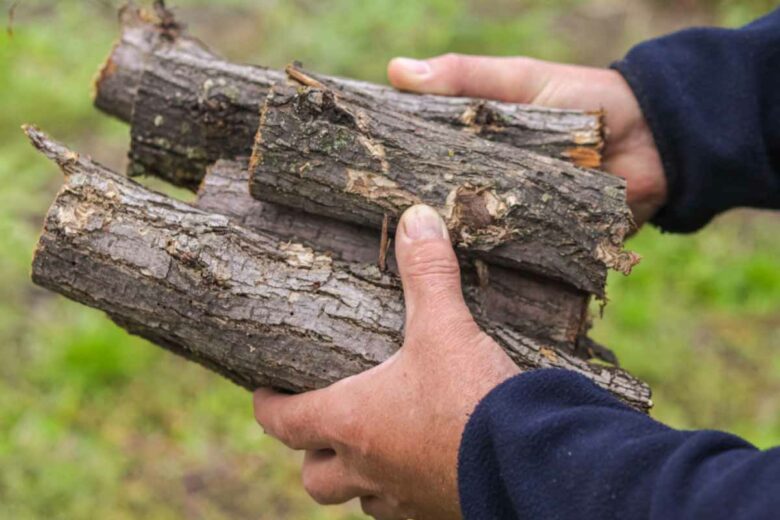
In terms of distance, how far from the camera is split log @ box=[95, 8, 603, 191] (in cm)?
251

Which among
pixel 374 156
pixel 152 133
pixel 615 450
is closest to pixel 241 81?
pixel 152 133

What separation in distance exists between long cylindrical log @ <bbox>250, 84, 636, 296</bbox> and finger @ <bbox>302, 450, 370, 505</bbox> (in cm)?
71

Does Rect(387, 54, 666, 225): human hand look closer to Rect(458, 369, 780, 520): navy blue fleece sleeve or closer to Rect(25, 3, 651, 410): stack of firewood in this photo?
Rect(25, 3, 651, 410): stack of firewood

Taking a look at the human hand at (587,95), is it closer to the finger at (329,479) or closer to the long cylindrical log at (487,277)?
the long cylindrical log at (487,277)

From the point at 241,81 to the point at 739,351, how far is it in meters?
3.34

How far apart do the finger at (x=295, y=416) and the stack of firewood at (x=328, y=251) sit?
5cm

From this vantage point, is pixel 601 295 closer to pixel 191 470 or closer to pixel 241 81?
pixel 241 81

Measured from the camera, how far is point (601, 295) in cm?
223

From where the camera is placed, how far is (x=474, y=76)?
2.82 m

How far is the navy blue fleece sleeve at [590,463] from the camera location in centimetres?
145

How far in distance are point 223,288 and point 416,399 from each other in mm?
618

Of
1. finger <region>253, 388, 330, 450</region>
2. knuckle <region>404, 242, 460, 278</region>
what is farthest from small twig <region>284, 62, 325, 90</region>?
finger <region>253, 388, 330, 450</region>

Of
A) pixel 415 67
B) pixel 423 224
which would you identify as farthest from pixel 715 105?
pixel 423 224

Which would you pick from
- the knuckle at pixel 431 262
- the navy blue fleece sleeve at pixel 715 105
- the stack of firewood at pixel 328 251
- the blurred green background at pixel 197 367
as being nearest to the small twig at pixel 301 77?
the stack of firewood at pixel 328 251
